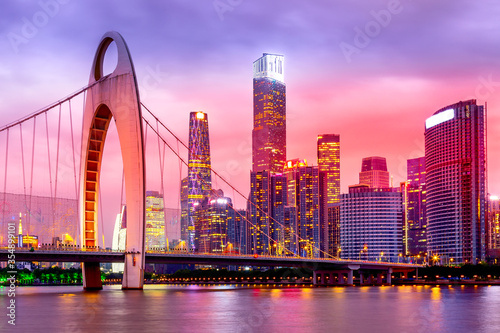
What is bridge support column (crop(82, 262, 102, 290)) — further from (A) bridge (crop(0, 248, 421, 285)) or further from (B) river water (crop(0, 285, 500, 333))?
(B) river water (crop(0, 285, 500, 333))

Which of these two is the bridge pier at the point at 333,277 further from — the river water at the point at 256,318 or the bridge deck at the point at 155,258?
the river water at the point at 256,318

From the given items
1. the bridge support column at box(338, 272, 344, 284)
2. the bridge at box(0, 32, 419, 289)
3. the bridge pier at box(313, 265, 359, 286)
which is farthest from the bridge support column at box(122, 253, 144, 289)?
the bridge support column at box(338, 272, 344, 284)

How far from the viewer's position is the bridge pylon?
8588 cm

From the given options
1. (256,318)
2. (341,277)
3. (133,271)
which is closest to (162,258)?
(133,271)

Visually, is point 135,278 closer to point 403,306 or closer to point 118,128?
point 118,128

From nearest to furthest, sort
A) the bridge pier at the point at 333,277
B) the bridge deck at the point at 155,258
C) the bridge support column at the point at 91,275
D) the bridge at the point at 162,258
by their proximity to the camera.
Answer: the bridge deck at the point at 155,258 → the bridge at the point at 162,258 → the bridge support column at the point at 91,275 → the bridge pier at the point at 333,277

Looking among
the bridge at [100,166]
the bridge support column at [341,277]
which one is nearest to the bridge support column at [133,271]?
the bridge at [100,166]

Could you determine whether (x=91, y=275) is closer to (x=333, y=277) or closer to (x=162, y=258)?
(x=162, y=258)

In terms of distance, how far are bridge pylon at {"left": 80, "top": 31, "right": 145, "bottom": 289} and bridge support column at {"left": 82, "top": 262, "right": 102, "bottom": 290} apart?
249 inches

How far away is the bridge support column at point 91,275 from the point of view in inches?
3896

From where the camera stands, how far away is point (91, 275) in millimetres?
102500

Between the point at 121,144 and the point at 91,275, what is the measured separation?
79.3ft

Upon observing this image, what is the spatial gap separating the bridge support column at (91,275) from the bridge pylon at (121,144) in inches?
249

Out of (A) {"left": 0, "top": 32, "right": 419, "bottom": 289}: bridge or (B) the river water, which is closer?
(B) the river water
